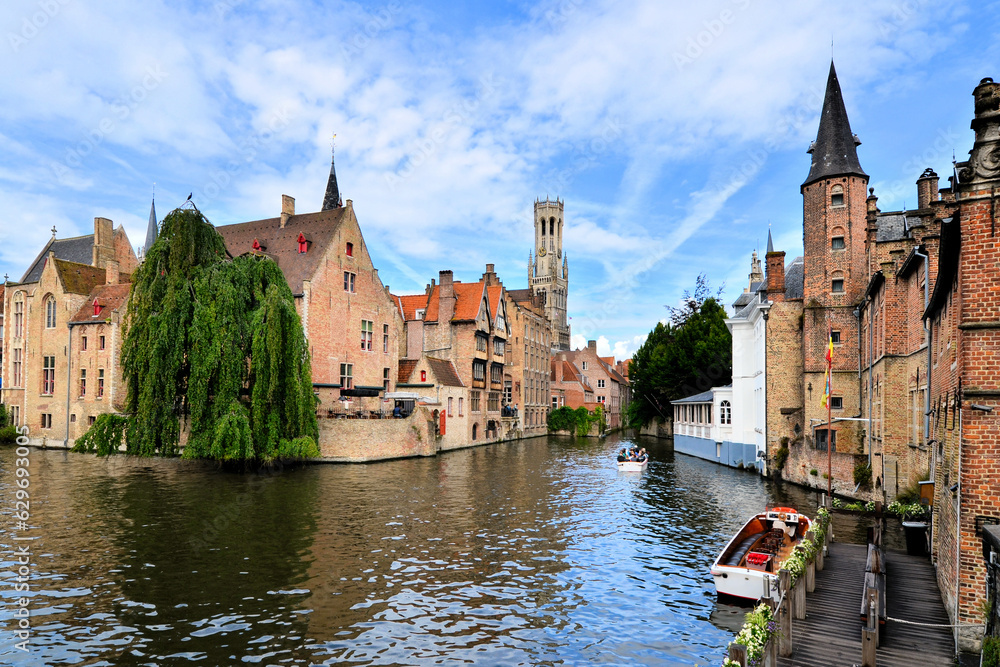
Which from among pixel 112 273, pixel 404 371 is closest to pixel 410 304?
pixel 404 371

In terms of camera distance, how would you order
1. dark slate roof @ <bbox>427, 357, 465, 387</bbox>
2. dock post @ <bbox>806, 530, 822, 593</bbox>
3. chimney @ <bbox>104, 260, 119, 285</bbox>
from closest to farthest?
dock post @ <bbox>806, 530, 822, 593</bbox> < chimney @ <bbox>104, 260, 119, 285</bbox> < dark slate roof @ <bbox>427, 357, 465, 387</bbox>

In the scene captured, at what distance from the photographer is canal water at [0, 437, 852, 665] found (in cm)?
1128

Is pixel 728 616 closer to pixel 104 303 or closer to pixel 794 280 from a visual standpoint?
pixel 794 280

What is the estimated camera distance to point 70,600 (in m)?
13.2

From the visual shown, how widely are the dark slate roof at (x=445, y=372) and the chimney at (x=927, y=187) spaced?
3155cm

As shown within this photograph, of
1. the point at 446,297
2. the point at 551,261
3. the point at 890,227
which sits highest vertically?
the point at 551,261

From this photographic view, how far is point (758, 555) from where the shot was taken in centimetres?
1467

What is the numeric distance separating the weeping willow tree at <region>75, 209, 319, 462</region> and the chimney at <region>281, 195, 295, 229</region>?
1389 cm

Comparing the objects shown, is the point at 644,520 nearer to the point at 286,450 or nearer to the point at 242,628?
the point at 242,628

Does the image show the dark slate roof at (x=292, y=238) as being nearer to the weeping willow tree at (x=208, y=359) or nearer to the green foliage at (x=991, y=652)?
the weeping willow tree at (x=208, y=359)

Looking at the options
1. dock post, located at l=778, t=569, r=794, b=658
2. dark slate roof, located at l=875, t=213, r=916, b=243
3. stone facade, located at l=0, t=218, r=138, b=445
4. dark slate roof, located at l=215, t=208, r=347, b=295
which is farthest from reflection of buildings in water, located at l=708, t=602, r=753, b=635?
stone facade, located at l=0, t=218, r=138, b=445

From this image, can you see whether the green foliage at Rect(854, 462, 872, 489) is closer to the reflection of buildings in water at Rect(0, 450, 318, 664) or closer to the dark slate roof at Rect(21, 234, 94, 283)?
the reflection of buildings in water at Rect(0, 450, 318, 664)

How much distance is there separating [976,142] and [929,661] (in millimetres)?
7815

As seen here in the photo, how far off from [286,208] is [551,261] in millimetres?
108013
